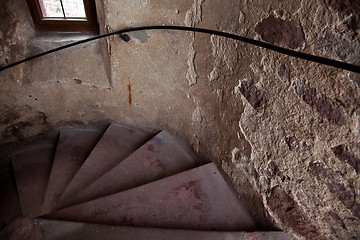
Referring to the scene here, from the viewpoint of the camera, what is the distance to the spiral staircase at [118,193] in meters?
1.59

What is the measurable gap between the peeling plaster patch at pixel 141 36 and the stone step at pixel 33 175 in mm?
1308

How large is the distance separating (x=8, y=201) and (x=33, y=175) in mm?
247

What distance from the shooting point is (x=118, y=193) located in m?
1.79

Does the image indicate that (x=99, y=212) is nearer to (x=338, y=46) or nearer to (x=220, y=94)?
(x=220, y=94)

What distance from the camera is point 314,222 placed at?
1.21 meters

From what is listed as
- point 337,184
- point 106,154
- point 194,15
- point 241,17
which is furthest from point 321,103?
point 106,154

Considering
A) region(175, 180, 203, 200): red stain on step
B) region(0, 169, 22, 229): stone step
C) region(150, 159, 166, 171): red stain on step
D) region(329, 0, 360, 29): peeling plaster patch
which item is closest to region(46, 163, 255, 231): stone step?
region(175, 180, 203, 200): red stain on step

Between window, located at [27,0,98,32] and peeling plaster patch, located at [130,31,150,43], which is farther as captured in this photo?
window, located at [27,0,98,32]

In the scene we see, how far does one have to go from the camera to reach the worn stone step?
4.83ft

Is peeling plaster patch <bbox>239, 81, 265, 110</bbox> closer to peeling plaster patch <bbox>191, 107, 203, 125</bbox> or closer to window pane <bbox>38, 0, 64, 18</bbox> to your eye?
peeling plaster patch <bbox>191, 107, 203, 125</bbox>

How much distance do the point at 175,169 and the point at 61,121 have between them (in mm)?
1152

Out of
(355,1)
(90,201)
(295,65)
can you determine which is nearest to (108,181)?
(90,201)

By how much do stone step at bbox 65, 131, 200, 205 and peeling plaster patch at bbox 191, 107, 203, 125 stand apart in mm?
314

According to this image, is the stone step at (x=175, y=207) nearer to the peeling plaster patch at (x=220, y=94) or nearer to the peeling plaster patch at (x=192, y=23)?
the peeling plaster patch at (x=220, y=94)
